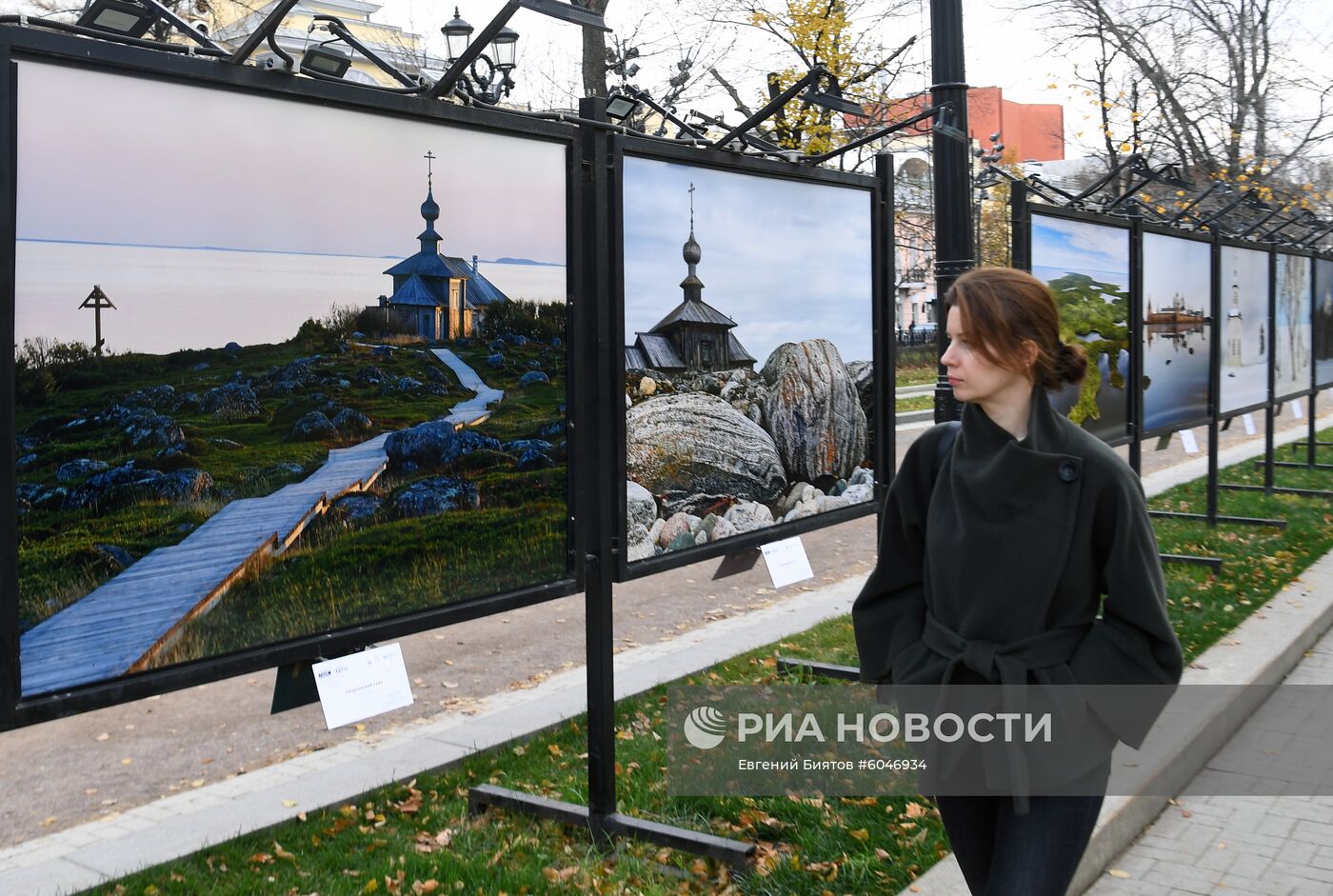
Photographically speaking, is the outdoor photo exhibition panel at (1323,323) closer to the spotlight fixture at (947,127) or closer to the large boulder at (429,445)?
the spotlight fixture at (947,127)

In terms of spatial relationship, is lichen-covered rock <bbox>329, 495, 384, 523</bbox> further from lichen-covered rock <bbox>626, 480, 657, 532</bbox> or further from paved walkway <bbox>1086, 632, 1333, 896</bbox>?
paved walkway <bbox>1086, 632, 1333, 896</bbox>

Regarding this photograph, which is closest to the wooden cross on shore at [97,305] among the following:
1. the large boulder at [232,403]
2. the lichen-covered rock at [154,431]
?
the lichen-covered rock at [154,431]

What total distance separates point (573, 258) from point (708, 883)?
2134mm

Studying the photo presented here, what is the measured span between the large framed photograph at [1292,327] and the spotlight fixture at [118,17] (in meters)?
12.4

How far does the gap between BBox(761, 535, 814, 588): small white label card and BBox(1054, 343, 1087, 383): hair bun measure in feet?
8.75

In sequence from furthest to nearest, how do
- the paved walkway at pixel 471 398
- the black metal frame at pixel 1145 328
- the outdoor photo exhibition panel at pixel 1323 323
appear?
the outdoor photo exhibition panel at pixel 1323 323
the black metal frame at pixel 1145 328
the paved walkway at pixel 471 398

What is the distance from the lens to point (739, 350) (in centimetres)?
536

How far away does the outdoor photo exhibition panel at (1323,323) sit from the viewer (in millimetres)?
15414

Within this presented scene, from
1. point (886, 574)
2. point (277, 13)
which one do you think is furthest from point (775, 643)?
point (277, 13)

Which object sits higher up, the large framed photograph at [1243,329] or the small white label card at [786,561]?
the large framed photograph at [1243,329]

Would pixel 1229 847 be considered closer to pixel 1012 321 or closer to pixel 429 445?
pixel 1012 321

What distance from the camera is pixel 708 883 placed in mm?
4238

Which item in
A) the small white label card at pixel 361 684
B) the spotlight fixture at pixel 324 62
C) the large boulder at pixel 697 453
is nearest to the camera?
the spotlight fixture at pixel 324 62

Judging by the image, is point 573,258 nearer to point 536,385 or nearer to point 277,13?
point 536,385
